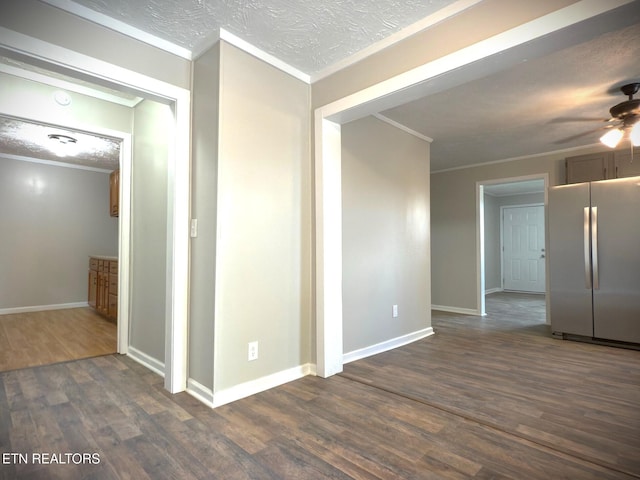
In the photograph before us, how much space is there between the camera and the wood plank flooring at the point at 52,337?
322 cm

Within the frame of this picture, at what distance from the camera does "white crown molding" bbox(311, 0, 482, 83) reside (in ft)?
6.51

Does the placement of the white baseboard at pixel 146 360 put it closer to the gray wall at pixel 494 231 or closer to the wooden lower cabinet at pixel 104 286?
the wooden lower cabinet at pixel 104 286

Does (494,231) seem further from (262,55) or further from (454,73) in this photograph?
(262,55)

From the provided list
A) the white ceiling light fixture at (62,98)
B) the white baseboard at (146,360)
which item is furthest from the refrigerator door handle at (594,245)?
the white ceiling light fixture at (62,98)

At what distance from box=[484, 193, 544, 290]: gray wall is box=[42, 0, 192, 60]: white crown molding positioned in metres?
7.86

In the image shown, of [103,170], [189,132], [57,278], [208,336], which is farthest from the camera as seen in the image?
[103,170]

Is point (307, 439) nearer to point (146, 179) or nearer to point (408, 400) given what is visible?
point (408, 400)

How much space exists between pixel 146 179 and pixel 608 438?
153 inches

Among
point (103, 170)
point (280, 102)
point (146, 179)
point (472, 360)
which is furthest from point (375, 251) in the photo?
point (103, 170)

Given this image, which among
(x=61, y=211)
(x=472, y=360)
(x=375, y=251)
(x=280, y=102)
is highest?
(x=280, y=102)

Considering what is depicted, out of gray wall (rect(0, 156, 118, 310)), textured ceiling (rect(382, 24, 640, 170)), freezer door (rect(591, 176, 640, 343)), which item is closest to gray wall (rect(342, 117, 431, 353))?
textured ceiling (rect(382, 24, 640, 170))

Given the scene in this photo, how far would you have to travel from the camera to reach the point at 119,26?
2.17 metres

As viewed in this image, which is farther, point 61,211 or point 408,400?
point 61,211

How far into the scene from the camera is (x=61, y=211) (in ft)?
19.3
